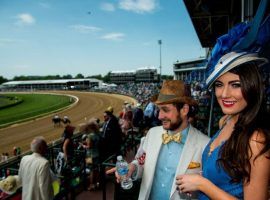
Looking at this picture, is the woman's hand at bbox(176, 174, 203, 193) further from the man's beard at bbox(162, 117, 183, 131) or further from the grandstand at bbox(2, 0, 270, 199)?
the grandstand at bbox(2, 0, 270, 199)

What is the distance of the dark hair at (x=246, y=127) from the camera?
1.46m

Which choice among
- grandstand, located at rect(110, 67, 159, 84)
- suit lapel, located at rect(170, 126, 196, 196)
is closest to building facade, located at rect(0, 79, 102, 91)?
grandstand, located at rect(110, 67, 159, 84)

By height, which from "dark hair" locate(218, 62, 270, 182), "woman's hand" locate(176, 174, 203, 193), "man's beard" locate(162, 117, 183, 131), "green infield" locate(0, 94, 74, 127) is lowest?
"green infield" locate(0, 94, 74, 127)

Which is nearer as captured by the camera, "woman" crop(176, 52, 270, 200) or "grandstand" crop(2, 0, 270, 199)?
"woman" crop(176, 52, 270, 200)

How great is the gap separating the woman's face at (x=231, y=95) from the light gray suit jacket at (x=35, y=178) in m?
3.37

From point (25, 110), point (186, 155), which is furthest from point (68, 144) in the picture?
point (25, 110)

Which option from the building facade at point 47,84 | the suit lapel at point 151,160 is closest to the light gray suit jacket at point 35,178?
the suit lapel at point 151,160

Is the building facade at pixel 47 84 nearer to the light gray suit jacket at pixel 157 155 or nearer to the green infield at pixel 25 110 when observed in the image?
the green infield at pixel 25 110

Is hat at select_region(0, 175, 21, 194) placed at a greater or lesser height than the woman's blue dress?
lesser

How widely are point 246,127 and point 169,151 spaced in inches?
50.1

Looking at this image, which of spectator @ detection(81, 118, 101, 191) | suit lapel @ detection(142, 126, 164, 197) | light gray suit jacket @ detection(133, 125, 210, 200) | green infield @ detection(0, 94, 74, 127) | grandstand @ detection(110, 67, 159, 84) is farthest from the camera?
grandstand @ detection(110, 67, 159, 84)

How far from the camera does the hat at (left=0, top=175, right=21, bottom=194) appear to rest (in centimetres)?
421

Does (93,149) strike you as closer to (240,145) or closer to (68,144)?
(68,144)

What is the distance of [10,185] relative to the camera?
427 cm
